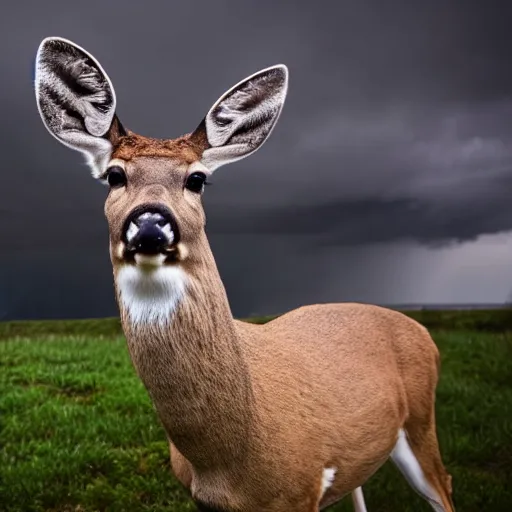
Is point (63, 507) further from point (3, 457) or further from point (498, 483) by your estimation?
point (498, 483)

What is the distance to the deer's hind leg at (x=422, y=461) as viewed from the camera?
3621 mm

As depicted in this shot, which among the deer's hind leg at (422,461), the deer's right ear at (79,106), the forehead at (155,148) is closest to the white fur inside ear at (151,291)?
the forehead at (155,148)

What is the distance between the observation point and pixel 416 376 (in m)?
3.69

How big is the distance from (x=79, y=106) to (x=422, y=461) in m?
2.44

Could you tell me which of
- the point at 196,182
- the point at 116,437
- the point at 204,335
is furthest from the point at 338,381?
the point at 116,437

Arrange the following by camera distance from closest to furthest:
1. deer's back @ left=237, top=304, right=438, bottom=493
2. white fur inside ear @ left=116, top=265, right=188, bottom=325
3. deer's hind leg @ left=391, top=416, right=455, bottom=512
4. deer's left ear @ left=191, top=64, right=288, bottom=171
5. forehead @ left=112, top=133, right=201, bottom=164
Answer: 1. white fur inside ear @ left=116, top=265, right=188, bottom=325
2. forehead @ left=112, top=133, right=201, bottom=164
3. deer's left ear @ left=191, top=64, right=288, bottom=171
4. deer's back @ left=237, top=304, right=438, bottom=493
5. deer's hind leg @ left=391, top=416, right=455, bottom=512

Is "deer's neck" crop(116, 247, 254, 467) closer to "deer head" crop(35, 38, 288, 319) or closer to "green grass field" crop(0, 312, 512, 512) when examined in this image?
"deer head" crop(35, 38, 288, 319)

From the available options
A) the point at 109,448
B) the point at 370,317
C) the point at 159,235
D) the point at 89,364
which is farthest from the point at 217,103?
the point at 89,364

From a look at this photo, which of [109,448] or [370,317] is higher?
[370,317]

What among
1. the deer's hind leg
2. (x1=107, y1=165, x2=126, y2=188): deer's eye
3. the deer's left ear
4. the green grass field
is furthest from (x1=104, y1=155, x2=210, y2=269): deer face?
the green grass field

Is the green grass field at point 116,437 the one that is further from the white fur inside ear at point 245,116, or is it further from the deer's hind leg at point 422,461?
the white fur inside ear at point 245,116

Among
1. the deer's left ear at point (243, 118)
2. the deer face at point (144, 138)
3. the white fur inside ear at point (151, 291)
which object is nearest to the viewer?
the white fur inside ear at point (151, 291)

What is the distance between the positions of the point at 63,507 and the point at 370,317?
2251 mm

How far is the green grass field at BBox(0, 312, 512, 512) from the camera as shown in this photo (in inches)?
175
